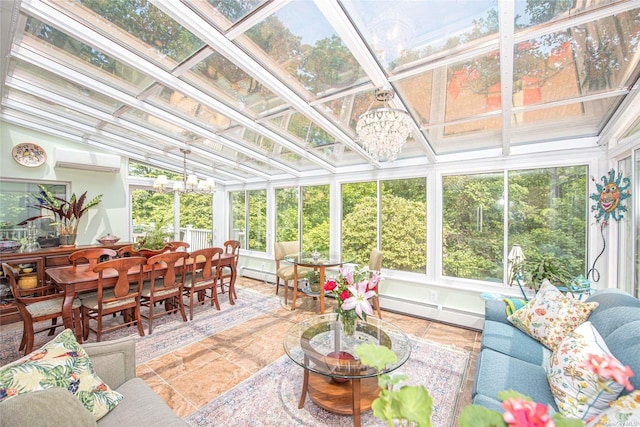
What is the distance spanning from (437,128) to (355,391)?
105 inches

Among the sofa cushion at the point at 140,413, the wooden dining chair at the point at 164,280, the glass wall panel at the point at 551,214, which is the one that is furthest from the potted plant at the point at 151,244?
the glass wall panel at the point at 551,214

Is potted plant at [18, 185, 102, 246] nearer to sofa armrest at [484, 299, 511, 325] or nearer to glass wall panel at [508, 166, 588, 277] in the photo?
sofa armrest at [484, 299, 511, 325]

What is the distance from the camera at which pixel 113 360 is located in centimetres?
153

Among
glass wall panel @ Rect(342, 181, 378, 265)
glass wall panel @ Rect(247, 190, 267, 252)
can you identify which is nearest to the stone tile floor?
glass wall panel @ Rect(342, 181, 378, 265)

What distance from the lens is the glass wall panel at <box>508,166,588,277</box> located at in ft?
9.64

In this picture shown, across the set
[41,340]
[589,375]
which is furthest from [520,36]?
[41,340]

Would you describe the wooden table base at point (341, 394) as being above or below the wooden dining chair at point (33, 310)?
Answer: below

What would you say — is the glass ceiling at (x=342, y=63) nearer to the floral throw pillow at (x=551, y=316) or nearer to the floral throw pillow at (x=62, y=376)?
the floral throw pillow at (x=551, y=316)

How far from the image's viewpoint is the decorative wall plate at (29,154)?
3916 millimetres

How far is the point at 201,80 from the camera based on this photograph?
2.41m

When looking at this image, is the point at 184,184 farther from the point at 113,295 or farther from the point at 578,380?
the point at 578,380

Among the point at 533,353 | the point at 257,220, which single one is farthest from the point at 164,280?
the point at 533,353

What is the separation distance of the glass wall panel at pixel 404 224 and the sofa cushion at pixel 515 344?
1.68 metres

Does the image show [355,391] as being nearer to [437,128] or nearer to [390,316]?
[390,316]
